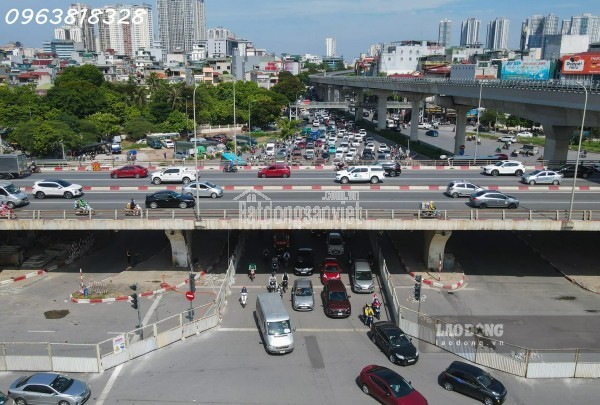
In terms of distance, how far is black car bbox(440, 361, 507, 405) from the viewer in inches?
709

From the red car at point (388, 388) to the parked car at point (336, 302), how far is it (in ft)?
23.8

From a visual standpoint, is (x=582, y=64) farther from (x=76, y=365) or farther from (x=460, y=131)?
(x=76, y=365)

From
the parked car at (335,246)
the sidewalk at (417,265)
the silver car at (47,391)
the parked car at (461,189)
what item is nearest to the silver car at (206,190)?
the parked car at (335,246)

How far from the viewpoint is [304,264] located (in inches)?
1273

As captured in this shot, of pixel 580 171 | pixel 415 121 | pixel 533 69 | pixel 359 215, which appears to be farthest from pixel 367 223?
pixel 533 69

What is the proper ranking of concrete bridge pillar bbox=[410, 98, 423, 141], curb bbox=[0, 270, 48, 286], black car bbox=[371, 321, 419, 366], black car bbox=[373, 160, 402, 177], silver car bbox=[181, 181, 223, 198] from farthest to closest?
concrete bridge pillar bbox=[410, 98, 423, 141] → black car bbox=[373, 160, 402, 177] → silver car bbox=[181, 181, 223, 198] → curb bbox=[0, 270, 48, 286] → black car bbox=[371, 321, 419, 366]

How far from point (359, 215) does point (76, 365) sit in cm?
1740

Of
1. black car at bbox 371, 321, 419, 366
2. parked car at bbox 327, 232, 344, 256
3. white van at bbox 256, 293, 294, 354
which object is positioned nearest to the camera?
black car at bbox 371, 321, 419, 366

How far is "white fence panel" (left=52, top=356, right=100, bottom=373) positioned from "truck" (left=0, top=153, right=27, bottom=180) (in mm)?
28424

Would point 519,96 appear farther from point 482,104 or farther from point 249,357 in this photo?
point 249,357

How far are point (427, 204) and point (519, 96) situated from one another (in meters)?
29.0

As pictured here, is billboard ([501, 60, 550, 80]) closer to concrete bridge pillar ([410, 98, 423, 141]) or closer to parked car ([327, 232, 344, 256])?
concrete bridge pillar ([410, 98, 423, 141])
